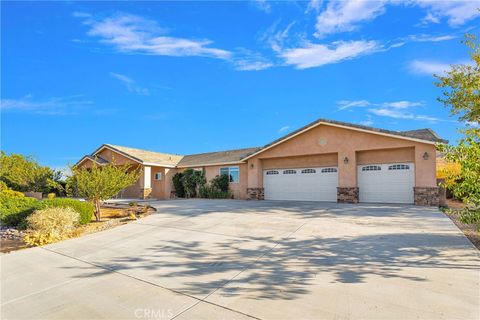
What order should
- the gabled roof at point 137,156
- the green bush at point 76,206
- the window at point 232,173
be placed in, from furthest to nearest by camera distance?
the gabled roof at point 137,156, the window at point 232,173, the green bush at point 76,206

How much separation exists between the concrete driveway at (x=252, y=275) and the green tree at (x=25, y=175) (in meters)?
22.7

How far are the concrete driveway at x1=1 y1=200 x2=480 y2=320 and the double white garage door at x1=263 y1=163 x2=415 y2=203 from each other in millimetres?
7595

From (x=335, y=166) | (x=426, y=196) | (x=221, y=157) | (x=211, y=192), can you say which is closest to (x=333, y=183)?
(x=335, y=166)

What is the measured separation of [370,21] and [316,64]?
3.19m

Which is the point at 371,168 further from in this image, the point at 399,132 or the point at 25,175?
the point at 25,175

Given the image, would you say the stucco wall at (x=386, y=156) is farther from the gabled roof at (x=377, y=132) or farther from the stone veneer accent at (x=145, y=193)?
the stone veneer accent at (x=145, y=193)

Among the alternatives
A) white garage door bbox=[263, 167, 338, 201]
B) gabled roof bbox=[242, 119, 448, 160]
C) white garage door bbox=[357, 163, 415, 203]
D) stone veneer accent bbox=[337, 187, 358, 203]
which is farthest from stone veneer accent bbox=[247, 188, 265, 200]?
white garage door bbox=[357, 163, 415, 203]

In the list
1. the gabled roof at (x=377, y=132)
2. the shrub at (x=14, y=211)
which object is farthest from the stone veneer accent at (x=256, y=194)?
the shrub at (x=14, y=211)

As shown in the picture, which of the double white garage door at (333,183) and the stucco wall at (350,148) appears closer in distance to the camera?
the stucco wall at (350,148)

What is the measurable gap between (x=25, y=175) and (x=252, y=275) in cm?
2876

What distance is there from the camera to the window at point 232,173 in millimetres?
22453

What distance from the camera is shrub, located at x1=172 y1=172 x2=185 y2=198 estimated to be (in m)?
24.8

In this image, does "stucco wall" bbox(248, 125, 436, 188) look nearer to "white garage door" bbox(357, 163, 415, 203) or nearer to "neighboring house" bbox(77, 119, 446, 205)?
"neighboring house" bbox(77, 119, 446, 205)

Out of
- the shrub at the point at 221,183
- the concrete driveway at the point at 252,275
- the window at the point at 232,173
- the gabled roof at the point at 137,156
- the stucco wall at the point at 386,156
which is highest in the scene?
the gabled roof at the point at 137,156
